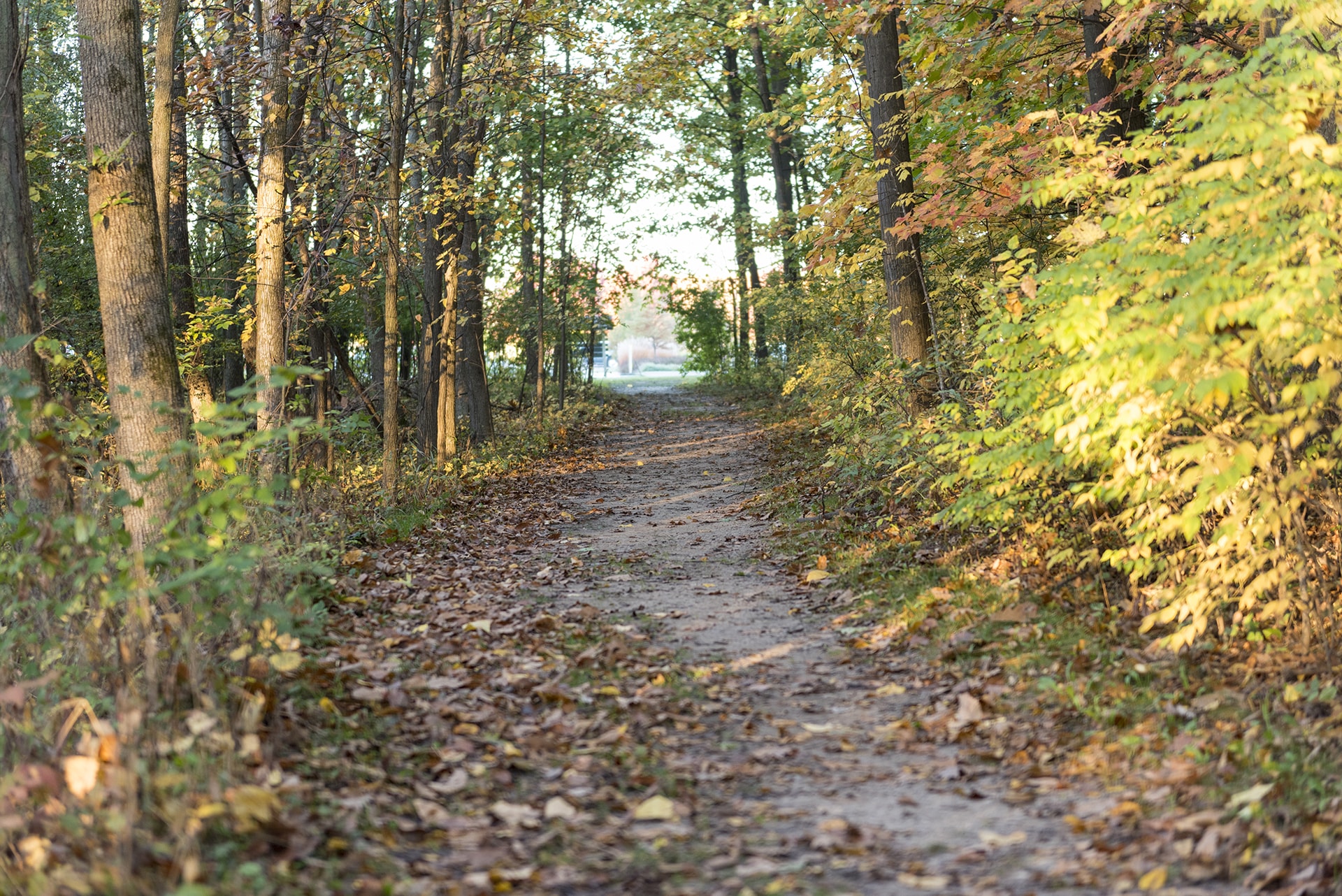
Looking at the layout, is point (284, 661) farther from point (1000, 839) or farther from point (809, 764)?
point (1000, 839)

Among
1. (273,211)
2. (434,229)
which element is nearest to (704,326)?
(434,229)

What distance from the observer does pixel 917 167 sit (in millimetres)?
12086

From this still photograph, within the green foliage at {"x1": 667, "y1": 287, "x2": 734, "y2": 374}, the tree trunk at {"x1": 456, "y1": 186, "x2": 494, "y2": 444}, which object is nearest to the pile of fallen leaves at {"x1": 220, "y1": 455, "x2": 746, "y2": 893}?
the tree trunk at {"x1": 456, "y1": 186, "x2": 494, "y2": 444}

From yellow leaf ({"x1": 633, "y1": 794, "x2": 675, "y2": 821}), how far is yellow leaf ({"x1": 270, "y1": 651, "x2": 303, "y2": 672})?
1.69 m

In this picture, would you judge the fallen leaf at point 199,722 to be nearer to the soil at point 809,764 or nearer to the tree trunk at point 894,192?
the soil at point 809,764

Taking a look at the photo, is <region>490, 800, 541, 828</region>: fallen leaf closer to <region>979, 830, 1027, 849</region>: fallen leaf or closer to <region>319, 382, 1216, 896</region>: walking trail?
<region>319, 382, 1216, 896</region>: walking trail

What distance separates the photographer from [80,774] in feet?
11.2

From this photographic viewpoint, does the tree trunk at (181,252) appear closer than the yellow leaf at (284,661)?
No

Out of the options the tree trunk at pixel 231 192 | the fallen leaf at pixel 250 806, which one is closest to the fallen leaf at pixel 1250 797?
the fallen leaf at pixel 250 806

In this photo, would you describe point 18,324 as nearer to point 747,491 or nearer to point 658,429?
point 747,491

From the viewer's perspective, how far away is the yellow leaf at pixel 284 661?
4.57 meters

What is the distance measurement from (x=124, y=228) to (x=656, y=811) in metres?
5.72

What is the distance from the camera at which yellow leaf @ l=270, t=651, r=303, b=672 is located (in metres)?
4.57

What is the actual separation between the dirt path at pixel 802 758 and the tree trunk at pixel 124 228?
9.99ft
